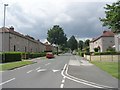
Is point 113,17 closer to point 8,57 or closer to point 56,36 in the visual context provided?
point 8,57

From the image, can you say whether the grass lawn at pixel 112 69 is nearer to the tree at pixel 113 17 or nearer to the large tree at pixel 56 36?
the tree at pixel 113 17

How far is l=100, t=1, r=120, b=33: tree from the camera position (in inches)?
1038

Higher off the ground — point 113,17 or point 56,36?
point 56,36

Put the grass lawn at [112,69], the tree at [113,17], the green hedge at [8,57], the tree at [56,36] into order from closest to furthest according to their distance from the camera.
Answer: the grass lawn at [112,69] → the tree at [113,17] → the green hedge at [8,57] → the tree at [56,36]

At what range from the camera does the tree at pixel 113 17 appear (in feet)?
86.5

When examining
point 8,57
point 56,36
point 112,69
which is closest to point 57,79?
point 112,69

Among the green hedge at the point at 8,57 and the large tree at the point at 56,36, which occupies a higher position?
the large tree at the point at 56,36

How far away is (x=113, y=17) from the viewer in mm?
26359

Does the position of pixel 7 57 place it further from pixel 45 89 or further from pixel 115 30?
pixel 45 89

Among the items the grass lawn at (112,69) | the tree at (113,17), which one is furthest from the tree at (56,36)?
the tree at (113,17)

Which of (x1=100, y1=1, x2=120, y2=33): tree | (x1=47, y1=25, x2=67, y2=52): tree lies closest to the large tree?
(x1=47, y1=25, x2=67, y2=52): tree

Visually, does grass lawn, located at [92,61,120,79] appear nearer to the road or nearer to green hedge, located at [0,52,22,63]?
the road

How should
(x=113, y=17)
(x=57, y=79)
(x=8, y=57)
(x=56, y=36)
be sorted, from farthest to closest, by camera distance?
1. (x=56, y=36)
2. (x=8, y=57)
3. (x=113, y=17)
4. (x=57, y=79)

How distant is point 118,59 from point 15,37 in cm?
3889
